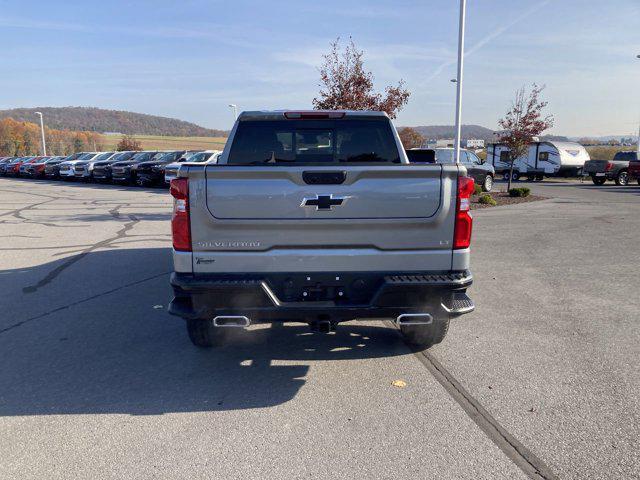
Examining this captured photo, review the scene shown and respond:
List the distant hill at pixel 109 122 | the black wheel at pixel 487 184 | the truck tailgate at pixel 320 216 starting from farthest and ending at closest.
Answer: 1. the distant hill at pixel 109 122
2. the black wheel at pixel 487 184
3. the truck tailgate at pixel 320 216

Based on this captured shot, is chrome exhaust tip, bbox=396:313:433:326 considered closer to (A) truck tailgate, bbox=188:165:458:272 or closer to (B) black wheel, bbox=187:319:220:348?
(A) truck tailgate, bbox=188:165:458:272

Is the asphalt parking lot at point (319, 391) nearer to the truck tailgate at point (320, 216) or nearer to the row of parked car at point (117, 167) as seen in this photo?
the truck tailgate at point (320, 216)

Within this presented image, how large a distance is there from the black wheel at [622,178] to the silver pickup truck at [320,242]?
100ft

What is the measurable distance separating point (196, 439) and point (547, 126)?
933 inches

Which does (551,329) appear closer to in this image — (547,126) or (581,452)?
(581,452)

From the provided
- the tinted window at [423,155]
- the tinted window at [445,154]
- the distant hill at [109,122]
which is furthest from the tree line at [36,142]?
the tinted window at [423,155]

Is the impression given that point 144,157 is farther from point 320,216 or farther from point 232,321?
point 320,216

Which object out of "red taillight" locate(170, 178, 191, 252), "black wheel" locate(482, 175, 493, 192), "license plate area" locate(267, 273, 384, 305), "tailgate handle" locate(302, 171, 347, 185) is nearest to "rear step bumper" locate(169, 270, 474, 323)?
"license plate area" locate(267, 273, 384, 305)

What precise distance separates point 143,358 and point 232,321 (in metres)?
1.43

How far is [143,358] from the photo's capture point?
15.5 ft

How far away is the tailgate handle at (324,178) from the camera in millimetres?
3664

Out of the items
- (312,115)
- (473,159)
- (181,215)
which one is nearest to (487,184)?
(473,159)

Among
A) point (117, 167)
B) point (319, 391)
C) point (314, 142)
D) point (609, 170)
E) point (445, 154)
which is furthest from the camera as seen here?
point (609, 170)

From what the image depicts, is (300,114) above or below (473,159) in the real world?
above
